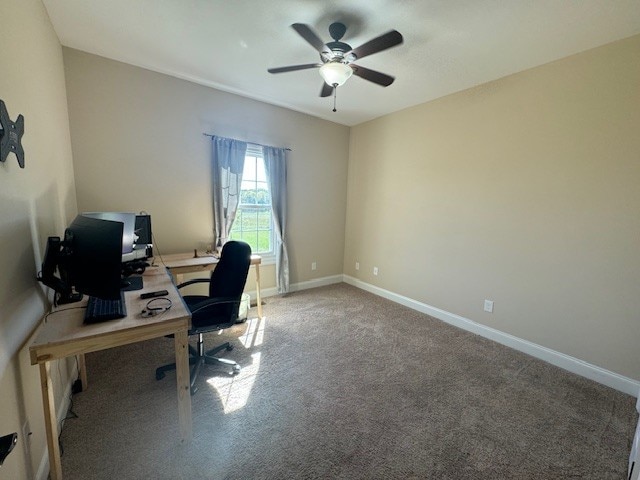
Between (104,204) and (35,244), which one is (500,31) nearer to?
(35,244)

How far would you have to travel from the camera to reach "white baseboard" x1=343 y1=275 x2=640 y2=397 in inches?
83.7

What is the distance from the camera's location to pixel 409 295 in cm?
373

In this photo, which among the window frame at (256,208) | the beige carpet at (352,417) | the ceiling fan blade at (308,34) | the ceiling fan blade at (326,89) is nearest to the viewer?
the beige carpet at (352,417)

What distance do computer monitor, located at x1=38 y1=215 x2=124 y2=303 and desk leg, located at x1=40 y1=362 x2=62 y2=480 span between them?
0.38 meters

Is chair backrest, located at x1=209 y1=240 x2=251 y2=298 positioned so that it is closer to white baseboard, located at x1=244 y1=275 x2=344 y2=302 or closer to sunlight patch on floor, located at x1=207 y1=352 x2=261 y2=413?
Result: sunlight patch on floor, located at x1=207 y1=352 x2=261 y2=413

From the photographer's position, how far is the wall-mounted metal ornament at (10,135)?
1.12 m

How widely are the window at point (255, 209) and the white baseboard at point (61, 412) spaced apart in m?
2.06

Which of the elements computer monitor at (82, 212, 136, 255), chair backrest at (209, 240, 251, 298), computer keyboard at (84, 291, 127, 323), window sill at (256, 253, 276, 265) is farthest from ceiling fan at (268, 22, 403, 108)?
window sill at (256, 253, 276, 265)

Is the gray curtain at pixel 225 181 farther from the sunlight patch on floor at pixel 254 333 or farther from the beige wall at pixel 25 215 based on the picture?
the beige wall at pixel 25 215

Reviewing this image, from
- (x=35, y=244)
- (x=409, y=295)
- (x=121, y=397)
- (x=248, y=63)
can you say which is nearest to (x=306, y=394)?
(x=121, y=397)

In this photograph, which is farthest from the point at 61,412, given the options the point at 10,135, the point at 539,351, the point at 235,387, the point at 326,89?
the point at 539,351

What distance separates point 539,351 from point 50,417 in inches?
143

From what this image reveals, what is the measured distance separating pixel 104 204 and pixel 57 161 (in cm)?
74

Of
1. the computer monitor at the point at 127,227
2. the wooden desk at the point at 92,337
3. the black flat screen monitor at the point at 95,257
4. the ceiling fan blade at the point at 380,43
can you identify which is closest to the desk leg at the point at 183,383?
the wooden desk at the point at 92,337
